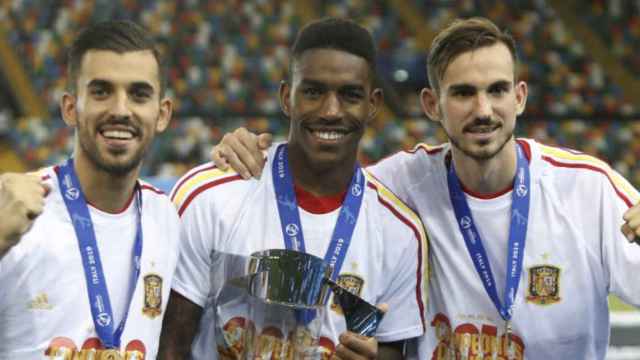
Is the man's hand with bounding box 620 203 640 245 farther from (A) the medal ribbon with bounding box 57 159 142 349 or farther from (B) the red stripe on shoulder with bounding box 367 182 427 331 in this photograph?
(A) the medal ribbon with bounding box 57 159 142 349

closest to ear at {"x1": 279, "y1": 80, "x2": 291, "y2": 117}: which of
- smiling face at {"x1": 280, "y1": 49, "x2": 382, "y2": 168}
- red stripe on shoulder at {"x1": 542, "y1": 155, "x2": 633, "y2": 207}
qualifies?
smiling face at {"x1": 280, "y1": 49, "x2": 382, "y2": 168}

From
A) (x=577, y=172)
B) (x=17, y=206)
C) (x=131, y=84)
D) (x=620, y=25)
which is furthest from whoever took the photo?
(x=620, y=25)

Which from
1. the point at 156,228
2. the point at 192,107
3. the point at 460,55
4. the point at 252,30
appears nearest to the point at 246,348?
the point at 156,228

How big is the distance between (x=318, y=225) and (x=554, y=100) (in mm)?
10519

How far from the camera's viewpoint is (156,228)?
294cm

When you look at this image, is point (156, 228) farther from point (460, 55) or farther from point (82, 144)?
point (460, 55)

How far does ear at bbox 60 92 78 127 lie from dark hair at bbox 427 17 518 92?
128 centimetres

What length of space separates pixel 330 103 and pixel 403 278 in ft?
2.14

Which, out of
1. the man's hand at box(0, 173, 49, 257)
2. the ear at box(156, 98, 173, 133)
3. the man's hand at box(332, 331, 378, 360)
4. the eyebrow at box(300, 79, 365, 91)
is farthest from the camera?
the eyebrow at box(300, 79, 365, 91)

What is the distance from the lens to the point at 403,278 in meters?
3.16

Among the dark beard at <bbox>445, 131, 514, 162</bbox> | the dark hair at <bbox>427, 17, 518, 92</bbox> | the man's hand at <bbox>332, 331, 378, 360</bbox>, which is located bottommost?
the man's hand at <bbox>332, 331, 378, 360</bbox>

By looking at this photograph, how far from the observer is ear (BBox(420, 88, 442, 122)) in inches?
133

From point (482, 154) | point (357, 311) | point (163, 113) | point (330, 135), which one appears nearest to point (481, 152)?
point (482, 154)

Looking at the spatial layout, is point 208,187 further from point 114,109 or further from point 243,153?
point 114,109
